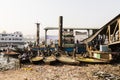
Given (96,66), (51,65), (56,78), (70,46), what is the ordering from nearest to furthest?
(56,78) < (96,66) < (51,65) < (70,46)

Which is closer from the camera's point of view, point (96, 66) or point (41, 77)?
point (41, 77)

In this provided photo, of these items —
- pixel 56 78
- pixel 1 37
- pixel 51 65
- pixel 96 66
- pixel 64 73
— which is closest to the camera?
pixel 56 78

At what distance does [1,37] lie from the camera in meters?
93.8

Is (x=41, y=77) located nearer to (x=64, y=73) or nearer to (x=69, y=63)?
(x=64, y=73)

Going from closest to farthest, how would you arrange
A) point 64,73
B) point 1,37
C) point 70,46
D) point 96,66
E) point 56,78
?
point 56,78, point 64,73, point 96,66, point 70,46, point 1,37

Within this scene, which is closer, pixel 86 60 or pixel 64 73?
pixel 64 73

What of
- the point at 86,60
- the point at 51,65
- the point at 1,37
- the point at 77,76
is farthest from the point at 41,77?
the point at 1,37

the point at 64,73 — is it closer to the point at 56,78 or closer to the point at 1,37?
the point at 56,78

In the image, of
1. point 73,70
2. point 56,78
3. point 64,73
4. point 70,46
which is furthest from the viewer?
point 70,46

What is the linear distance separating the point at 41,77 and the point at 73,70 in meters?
4.57

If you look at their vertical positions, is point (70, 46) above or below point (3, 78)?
above

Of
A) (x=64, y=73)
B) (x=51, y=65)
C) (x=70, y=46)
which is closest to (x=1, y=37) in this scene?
(x=70, y=46)

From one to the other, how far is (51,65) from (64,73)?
5.68 metres

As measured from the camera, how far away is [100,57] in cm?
2823
